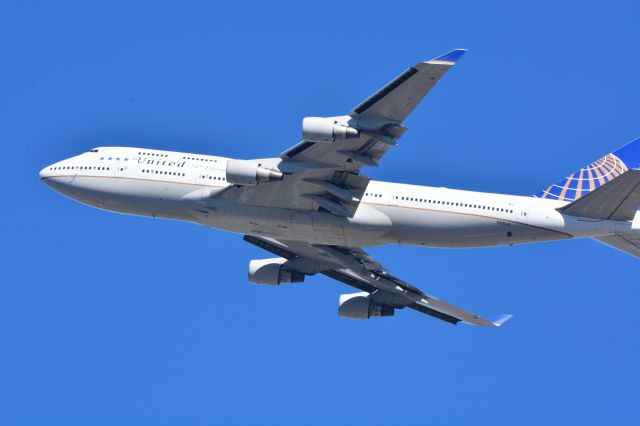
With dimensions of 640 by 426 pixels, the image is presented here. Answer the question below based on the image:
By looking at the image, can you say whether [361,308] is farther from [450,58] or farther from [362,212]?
[450,58]

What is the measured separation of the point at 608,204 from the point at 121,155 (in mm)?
22882

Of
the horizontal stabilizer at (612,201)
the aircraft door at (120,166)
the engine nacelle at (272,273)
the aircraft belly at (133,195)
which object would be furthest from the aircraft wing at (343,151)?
the horizontal stabilizer at (612,201)

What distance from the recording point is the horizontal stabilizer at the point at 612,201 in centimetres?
4691

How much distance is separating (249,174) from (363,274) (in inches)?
426

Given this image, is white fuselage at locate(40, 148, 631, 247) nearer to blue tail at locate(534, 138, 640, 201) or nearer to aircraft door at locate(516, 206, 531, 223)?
aircraft door at locate(516, 206, 531, 223)

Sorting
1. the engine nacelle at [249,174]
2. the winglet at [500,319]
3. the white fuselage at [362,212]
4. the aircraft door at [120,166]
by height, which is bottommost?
the winglet at [500,319]

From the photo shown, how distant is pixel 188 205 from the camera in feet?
168

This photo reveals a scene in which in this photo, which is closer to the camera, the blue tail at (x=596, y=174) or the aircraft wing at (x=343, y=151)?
the aircraft wing at (x=343, y=151)

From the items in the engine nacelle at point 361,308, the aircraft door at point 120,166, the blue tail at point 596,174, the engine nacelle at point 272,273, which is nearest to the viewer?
the aircraft door at point 120,166

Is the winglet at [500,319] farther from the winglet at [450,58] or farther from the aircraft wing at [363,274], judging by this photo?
the winglet at [450,58]

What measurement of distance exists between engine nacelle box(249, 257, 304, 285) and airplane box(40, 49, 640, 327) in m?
3.13

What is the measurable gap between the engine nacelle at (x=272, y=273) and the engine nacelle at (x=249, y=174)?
954 centimetres

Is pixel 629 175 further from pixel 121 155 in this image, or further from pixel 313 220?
pixel 121 155

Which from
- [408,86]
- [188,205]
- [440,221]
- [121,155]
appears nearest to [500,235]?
[440,221]
